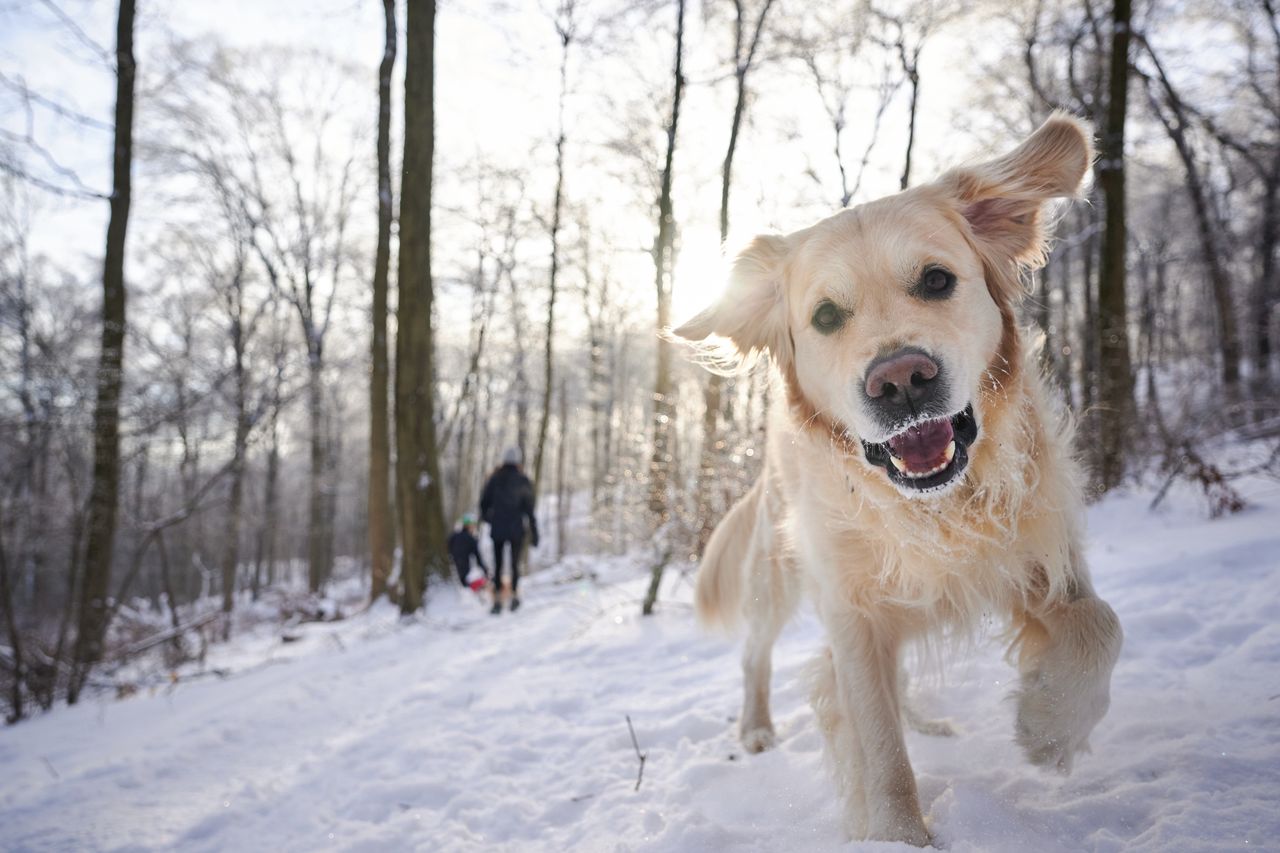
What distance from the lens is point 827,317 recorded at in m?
2.14

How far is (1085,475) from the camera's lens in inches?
90.2

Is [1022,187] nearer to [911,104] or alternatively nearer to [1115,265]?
[1115,265]

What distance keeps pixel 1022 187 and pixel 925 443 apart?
1054 millimetres

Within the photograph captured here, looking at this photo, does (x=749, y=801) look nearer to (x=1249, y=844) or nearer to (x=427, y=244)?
(x=1249, y=844)

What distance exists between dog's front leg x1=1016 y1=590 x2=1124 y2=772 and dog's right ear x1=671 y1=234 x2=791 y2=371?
1.23 metres

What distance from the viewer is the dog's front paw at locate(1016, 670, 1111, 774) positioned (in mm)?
1795

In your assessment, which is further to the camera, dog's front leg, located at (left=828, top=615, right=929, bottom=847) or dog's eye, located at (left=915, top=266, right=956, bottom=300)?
dog's eye, located at (left=915, top=266, right=956, bottom=300)

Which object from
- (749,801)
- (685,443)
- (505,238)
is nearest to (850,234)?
(749,801)

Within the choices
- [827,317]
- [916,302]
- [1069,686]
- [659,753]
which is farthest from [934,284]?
[659,753]

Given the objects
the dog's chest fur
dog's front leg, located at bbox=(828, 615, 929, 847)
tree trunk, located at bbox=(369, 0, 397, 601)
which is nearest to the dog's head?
the dog's chest fur

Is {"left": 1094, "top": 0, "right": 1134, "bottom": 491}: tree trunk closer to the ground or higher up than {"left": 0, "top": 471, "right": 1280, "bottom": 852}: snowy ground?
higher up

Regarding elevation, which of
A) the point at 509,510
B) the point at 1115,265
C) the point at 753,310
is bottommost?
the point at 509,510

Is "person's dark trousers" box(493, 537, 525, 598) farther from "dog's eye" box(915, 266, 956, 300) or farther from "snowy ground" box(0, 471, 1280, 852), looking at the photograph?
"dog's eye" box(915, 266, 956, 300)

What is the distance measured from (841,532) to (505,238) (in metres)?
18.8
